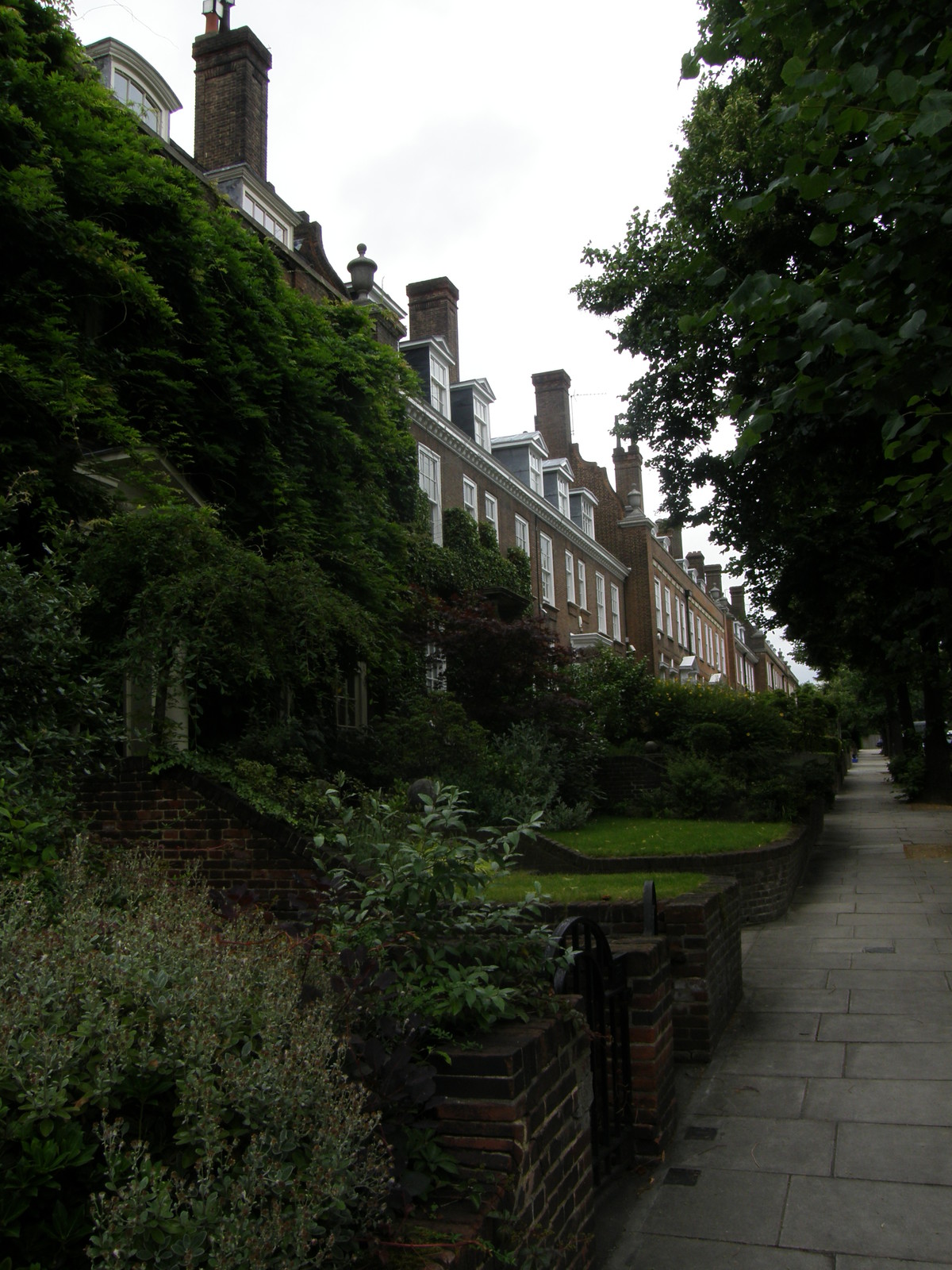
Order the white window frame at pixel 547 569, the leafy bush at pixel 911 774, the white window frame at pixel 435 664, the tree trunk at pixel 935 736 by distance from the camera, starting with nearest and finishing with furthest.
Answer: the white window frame at pixel 435 664 → the tree trunk at pixel 935 736 → the leafy bush at pixel 911 774 → the white window frame at pixel 547 569

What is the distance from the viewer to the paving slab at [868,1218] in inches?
161

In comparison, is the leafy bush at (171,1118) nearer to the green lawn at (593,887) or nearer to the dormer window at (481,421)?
the green lawn at (593,887)

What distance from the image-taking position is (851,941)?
9.55 m

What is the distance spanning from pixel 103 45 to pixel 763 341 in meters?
13.2

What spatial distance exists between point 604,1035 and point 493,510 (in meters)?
23.7

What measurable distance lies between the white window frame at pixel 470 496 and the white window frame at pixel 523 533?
3407 mm

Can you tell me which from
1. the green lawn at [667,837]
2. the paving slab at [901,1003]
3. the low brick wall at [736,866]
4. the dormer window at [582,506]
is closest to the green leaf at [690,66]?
the paving slab at [901,1003]

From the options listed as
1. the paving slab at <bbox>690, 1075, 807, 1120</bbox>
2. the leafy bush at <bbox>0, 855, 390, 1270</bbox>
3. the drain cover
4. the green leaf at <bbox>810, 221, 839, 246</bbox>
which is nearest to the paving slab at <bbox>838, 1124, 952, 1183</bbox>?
the paving slab at <bbox>690, 1075, 807, 1120</bbox>

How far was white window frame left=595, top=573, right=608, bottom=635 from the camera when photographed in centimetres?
3809

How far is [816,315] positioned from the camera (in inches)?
221

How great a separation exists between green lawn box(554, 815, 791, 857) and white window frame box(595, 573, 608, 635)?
69.7 ft

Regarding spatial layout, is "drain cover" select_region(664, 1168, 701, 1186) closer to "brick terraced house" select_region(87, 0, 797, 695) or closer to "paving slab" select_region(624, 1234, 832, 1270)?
"paving slab" select_region(624, 1234, 832, 1270)

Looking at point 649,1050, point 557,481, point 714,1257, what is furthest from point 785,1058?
point 557,481

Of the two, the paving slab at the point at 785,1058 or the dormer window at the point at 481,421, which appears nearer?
the paving slab at the point at 785,1058
